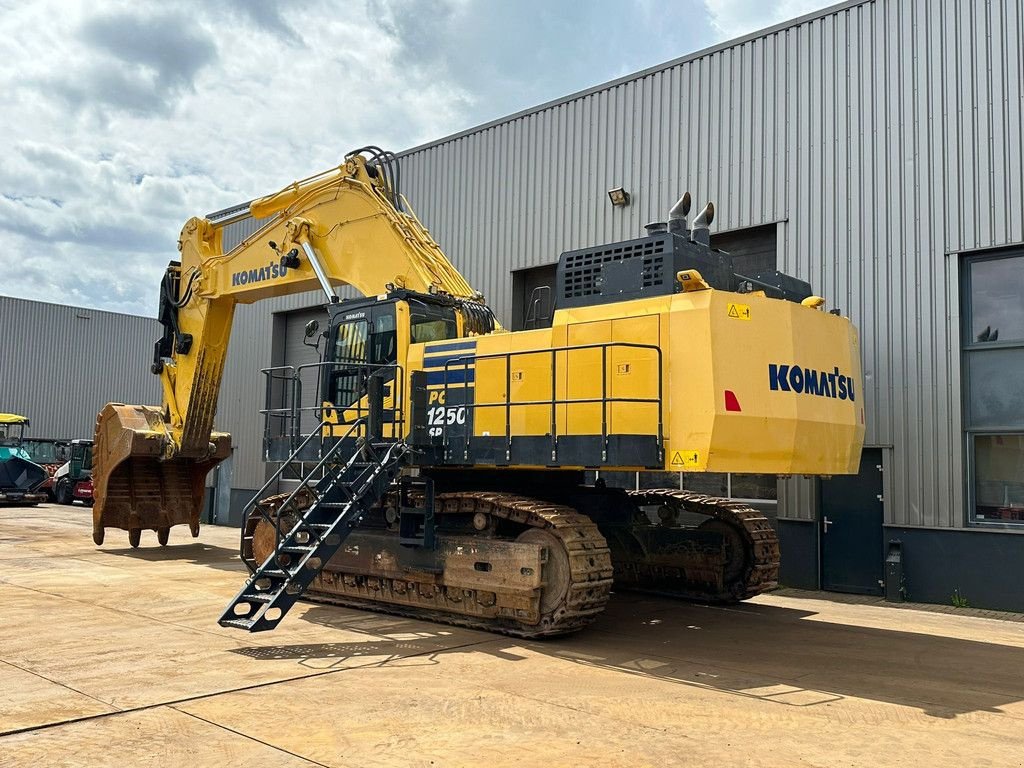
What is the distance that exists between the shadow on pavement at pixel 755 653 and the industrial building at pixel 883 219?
209cm

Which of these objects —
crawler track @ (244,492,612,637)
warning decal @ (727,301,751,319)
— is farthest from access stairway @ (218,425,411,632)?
warning decal @ (727,301,751,319)

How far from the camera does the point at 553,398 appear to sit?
9758 millimetres

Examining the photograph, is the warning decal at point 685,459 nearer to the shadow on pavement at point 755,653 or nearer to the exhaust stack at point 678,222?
the shadow on pavement at point 755,653

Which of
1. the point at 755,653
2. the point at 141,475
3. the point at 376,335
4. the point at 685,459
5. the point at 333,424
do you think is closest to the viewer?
the point at 685,459

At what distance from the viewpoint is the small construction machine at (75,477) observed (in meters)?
34.0

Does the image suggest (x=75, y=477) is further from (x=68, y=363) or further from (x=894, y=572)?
(x=894, y=572)

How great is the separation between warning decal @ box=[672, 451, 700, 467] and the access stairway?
335cm

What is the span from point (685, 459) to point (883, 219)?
775cm

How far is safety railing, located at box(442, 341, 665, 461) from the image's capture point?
9117 mm

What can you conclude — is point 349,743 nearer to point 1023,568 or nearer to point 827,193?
point 1023,568

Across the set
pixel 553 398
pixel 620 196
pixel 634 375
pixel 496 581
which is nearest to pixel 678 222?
pixel 634 375

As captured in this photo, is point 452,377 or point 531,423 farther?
point 452,377

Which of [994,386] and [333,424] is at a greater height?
[994,386]

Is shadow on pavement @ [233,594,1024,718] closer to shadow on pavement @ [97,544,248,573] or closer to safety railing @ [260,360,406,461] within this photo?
safety railing @ [260,360,406,461]
